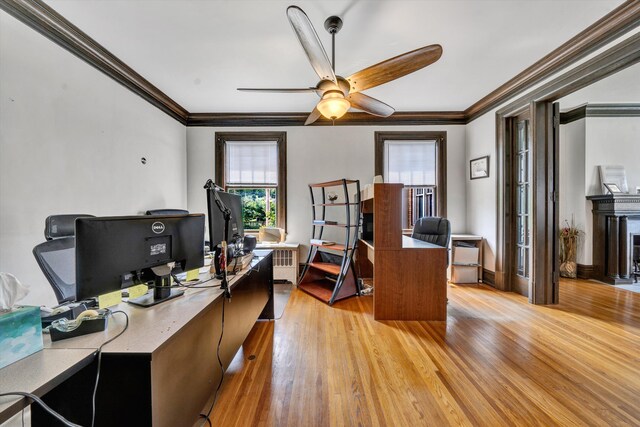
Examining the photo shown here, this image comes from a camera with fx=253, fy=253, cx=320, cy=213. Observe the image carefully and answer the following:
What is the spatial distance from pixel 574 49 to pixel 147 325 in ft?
13.1

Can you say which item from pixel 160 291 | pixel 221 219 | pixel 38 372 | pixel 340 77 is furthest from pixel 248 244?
pixel 340 77

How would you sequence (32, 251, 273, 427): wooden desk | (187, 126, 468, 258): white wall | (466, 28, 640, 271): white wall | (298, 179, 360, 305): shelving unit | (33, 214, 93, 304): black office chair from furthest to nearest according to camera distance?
(187, 126, 468, 258): white wall
(466, 28, 640, 271): white wall
(298, 179, 360, 305): shelving unit
(33, 214, 93, 304): black office chair
(32, 251, 273, 427): wooden desk

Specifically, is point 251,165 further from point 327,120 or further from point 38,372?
point 38,372

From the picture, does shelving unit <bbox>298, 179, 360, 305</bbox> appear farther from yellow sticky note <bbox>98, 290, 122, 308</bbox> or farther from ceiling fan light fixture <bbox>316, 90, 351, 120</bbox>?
yellow sticky note <bbox>98, 290, 122, 308</bbox>

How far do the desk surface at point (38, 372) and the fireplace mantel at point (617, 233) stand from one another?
5.93 meters

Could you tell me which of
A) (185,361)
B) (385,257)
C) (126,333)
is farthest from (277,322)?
(126,333)

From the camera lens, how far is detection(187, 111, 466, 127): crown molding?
13.6 ft

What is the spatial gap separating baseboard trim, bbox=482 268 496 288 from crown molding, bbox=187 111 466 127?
2.43 meters

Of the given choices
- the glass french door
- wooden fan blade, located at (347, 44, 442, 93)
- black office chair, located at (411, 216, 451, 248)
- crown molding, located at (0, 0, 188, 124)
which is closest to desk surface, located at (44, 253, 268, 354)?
wooden fan blade, located at (347, 44, 442, 93)

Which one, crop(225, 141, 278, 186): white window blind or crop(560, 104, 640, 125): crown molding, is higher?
crop(560, 104, 640, 125): crown molding

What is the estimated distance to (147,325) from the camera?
3.20 ft

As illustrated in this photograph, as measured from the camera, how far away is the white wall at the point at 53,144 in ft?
5.95

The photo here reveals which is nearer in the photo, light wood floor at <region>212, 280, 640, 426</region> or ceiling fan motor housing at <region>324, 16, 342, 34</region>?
light wood floor at <region>212, 280, 640, 426</region>

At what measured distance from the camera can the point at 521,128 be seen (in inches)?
134
